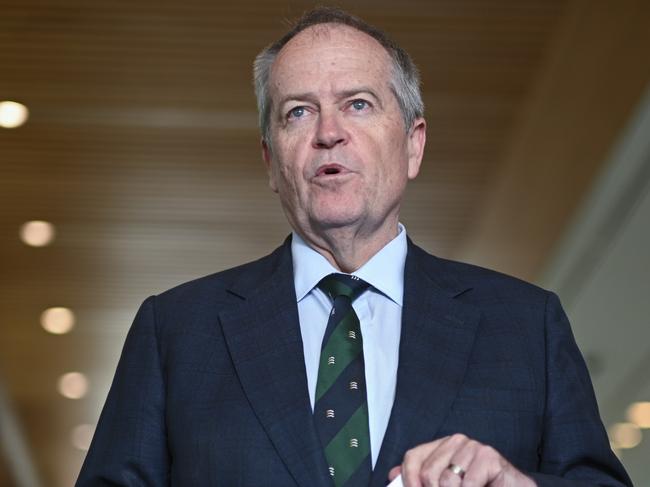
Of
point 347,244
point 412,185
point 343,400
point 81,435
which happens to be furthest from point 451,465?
point 81,435

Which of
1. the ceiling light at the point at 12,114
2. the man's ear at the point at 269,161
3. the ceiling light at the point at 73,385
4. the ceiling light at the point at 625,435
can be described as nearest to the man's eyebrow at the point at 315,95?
the man's ear at the point at 269,161

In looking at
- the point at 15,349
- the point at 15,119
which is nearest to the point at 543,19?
the point at 15,119

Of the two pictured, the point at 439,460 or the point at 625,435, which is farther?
the point at 625,435

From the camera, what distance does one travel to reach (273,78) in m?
2.02

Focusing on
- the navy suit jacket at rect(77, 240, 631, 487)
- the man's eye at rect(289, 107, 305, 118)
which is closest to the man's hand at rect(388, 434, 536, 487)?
the navy suit jacket at rect(77, 240, 631, 487)

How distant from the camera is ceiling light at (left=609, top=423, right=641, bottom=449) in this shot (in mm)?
7938

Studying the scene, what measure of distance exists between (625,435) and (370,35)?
21.9ft

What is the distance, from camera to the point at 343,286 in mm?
1808

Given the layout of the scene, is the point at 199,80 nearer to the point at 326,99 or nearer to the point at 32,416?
the point at 326,99

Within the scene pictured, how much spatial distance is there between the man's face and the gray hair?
0.07 feet

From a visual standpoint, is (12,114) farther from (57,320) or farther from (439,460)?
(439,460)

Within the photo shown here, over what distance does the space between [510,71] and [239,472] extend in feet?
18.4

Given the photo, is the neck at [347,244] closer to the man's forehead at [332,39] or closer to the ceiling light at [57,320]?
the man's forehead at [332,39]

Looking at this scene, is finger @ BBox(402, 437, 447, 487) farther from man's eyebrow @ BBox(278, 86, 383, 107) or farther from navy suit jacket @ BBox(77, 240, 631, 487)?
man's eyebrow @ BBox(278, 86, 383, 107)
